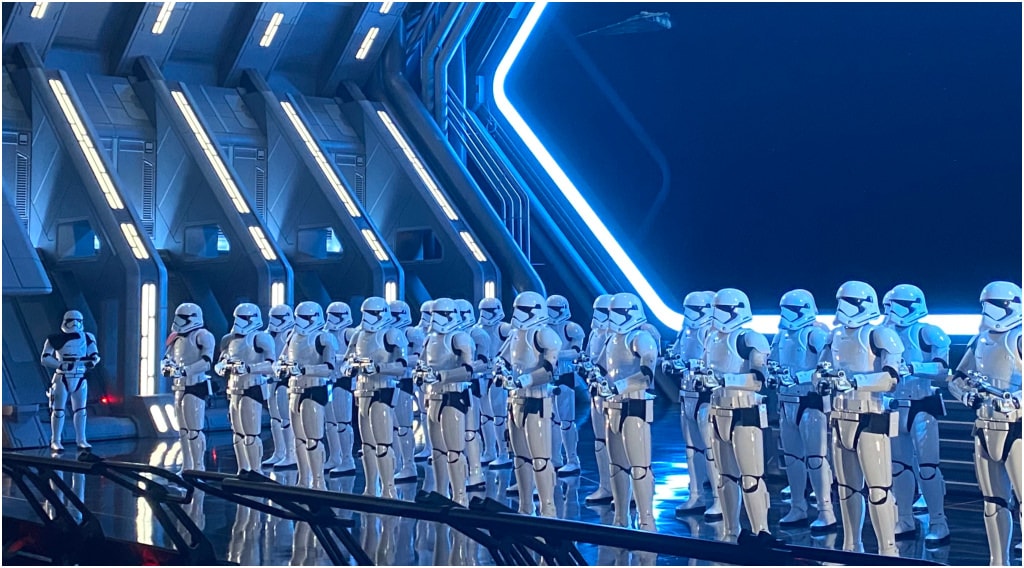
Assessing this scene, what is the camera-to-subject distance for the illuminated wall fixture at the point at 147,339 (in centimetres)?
1586

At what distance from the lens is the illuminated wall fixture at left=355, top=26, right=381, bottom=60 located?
68.9 feet

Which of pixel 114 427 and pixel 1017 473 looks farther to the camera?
pixel 114 427

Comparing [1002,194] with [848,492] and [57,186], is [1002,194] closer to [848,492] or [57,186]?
[848,492]

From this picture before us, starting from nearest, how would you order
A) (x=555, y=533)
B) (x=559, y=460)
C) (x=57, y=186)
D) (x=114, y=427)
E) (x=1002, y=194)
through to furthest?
(x=555, y=533) < (x=559, y=460) < (x=1002, y=194) < (x=114, y=427) < (x=57, y=186)

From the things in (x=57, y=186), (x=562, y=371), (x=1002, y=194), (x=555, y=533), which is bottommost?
(x=555, y=533)

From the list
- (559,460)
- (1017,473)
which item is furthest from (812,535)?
(559,460)

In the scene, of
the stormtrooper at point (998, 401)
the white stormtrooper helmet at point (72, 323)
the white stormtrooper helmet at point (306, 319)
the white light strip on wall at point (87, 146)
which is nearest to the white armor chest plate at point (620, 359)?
the stormtrooper at point (998, 401)

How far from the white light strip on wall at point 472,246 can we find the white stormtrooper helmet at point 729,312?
1002 centimetres

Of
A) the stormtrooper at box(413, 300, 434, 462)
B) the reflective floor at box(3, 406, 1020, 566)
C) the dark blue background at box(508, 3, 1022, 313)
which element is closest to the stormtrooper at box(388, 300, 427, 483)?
A: the stormtrooper at box(413, 300, 434, 462)

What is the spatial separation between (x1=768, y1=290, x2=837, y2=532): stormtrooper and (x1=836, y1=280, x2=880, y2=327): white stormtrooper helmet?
1071 millimetres

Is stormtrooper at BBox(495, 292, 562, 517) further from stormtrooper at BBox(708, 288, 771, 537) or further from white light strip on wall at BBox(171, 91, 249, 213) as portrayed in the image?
white light strip on wall at BBox(171, 91, 249, 213)

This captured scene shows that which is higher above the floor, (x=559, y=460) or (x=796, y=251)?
(x=796, y=251)

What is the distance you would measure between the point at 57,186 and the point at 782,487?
1161 cm

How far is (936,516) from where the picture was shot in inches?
330
